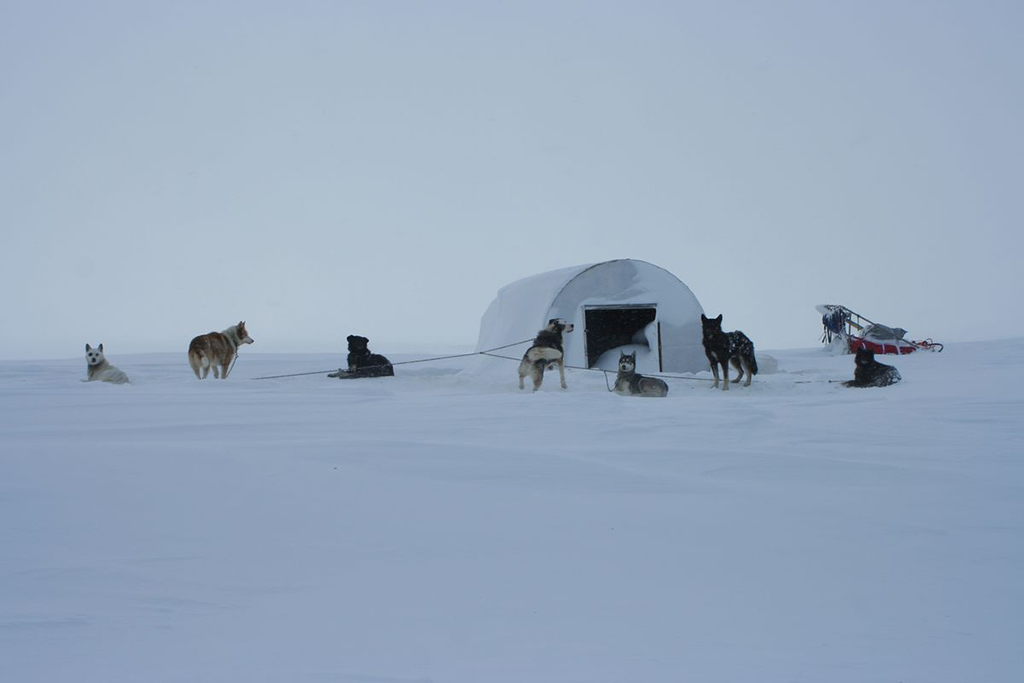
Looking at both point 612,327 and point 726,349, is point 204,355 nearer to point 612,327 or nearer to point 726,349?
point 726,349

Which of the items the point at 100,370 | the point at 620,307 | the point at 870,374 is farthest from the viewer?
the point at 620,307

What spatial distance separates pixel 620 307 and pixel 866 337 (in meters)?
8.54

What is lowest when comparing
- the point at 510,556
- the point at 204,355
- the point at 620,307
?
the point at 510,556

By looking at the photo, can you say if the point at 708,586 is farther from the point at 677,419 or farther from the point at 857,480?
the point at 677,419

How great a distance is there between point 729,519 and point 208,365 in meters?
9.89

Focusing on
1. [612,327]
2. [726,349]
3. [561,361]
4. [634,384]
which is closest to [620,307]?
[726,349]

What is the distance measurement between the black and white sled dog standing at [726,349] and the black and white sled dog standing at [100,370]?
300 inches

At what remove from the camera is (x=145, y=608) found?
1.99 metres

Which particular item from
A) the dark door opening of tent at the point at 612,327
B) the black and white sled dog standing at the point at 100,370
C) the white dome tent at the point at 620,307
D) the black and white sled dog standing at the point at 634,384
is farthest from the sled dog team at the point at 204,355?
the dark door opening of tent at the point at 612,327

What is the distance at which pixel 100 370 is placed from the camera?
10070mm

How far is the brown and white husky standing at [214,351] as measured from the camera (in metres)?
11.0

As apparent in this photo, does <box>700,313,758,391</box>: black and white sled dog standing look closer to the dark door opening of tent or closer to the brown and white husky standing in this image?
the dark door opening of tent

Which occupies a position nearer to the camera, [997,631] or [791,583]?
[997,631]

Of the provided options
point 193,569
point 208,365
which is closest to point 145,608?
point 193,569
